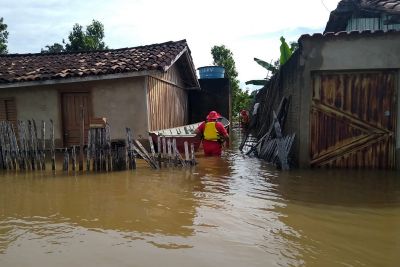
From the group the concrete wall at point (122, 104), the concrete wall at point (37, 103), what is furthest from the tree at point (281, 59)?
the concrete wall at point (37, 103)

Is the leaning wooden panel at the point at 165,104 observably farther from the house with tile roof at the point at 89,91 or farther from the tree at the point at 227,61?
the tree at the point at 227,61

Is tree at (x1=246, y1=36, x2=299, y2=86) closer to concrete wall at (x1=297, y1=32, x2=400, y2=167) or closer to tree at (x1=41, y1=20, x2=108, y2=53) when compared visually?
concrete wall at (x1=297, y1=32, x2=400, y2=167)

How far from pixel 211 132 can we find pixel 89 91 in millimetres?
4219

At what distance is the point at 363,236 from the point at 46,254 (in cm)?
329

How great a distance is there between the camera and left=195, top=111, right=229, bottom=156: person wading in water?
982 centimetres

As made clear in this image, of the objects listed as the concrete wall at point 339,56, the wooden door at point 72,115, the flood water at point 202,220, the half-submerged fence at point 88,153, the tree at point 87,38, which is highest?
the tree at point 87,38

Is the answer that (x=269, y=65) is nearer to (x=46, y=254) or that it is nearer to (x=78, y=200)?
(x=78, y=200)

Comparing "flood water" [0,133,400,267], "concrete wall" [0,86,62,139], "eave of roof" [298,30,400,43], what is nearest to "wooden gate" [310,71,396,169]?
"flood water" [0,133,400,267]

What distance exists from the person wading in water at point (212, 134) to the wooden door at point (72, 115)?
3.94 meters

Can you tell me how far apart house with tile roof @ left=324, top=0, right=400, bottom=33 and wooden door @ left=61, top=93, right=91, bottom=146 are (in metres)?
8.60

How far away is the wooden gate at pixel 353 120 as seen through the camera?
753 centimetres

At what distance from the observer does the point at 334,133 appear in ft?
25.3

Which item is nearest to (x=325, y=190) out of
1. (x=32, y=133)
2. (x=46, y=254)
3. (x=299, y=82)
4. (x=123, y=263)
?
(x=299, y=82)

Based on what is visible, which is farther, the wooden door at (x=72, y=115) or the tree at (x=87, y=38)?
the tree at (x=87, y=38)
